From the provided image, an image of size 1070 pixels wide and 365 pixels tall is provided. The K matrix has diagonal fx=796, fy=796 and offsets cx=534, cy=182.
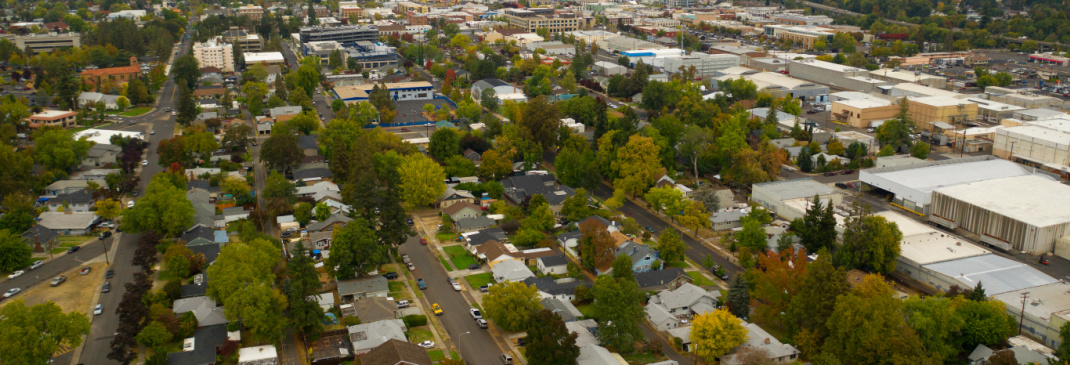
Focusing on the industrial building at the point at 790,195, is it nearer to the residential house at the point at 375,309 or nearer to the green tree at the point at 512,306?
the green tree at the point at 512,306

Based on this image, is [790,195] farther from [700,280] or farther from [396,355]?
[396,355]

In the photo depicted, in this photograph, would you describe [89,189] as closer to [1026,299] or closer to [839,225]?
[839,225]

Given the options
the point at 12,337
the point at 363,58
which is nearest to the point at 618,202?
the point at 12,337

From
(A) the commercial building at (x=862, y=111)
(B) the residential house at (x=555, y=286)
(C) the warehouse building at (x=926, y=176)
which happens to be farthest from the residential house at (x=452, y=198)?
(A) the commercial building at (x=862, y=111)

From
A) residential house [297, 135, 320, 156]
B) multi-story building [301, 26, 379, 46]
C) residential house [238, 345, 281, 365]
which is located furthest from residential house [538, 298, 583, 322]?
multi-story building [301, 26, 379, 46]

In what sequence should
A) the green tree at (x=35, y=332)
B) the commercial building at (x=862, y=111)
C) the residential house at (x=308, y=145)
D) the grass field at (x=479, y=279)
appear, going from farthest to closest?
the commercial building at (x=862, y=111) < the residential house at (x=308, y=145) < the grass field at (x=479, y=279) < the green tree at (x=35, y=332)
